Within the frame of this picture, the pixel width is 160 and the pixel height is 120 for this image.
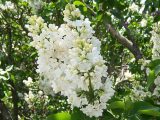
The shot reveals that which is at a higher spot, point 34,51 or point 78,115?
point 34,51

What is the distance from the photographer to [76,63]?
1.80 meters

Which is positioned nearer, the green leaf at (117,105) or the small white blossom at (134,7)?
the green leaf at (117,105)

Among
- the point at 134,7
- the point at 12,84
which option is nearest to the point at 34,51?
the point at 12,84

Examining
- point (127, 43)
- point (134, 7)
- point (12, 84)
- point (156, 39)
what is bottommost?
point (156, 39)

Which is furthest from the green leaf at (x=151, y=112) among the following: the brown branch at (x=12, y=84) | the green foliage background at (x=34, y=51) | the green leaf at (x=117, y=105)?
the brown branch at (x=12, y=84)

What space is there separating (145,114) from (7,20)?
4231mm

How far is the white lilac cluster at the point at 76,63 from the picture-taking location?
5.90 feet

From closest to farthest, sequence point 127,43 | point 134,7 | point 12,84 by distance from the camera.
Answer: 1. point 127,43
2. point 12,84
3. point 134,7

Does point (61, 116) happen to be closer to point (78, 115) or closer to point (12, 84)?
point (78, 115)

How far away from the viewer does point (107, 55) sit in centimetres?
546

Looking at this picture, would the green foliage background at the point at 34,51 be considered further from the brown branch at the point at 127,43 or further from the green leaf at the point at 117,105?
the green leaf at the point at 117,105

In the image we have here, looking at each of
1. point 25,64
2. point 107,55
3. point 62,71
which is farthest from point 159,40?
point 25,64

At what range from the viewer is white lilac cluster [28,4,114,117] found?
180 centimetres

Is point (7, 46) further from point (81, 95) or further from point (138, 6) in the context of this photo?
point (81, 95)
